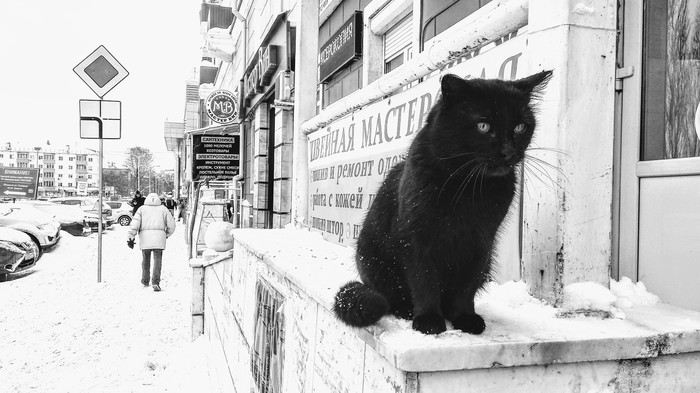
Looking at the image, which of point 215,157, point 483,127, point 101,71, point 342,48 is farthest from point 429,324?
point 215,157

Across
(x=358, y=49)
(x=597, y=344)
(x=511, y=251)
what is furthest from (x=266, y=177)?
(x=597, y=344)

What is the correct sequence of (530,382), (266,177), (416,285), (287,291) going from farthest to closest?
(266,177), (287,291), (416,285), (530,382)

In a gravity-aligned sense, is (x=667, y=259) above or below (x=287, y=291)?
above

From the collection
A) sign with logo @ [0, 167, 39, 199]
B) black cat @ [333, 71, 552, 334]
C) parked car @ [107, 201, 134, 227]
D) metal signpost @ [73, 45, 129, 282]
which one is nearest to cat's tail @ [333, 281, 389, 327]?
black cat @ [333, 71, 552, 334]

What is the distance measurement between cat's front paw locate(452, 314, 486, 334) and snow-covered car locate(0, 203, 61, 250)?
46.7ft

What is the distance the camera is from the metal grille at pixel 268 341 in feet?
8.20

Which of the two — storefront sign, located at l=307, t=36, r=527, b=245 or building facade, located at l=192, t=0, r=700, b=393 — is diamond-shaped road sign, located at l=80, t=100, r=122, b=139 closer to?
storefront sign, located at l=307, t=36, r=527, b=245

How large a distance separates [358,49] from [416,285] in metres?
5.41

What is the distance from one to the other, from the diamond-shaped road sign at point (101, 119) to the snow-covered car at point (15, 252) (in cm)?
317

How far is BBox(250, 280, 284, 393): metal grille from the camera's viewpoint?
250 centimetres

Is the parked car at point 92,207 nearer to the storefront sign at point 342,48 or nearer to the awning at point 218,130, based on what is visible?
the awning at point 218,130

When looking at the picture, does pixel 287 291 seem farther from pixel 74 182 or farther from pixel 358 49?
pixel 74 182

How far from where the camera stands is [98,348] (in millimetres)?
5805

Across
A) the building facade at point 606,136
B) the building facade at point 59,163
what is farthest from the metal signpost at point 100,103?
the building facade at point 59,163
